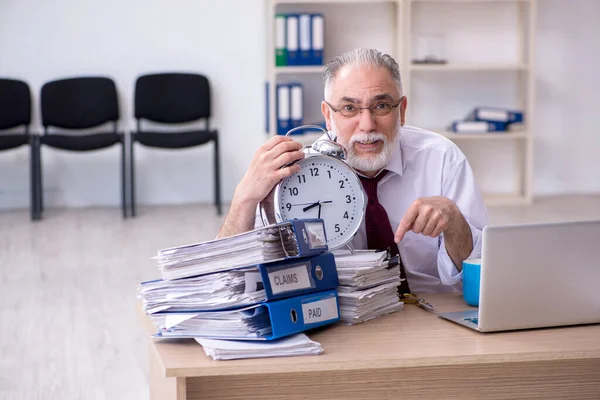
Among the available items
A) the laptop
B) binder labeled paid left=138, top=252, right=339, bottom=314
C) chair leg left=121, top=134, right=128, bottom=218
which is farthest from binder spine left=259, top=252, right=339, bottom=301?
chair leg left=121, top=134, right=128, bottom=218

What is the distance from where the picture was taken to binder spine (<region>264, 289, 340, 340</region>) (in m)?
1.42

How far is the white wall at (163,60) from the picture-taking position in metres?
6.21

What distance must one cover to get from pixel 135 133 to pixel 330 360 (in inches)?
184

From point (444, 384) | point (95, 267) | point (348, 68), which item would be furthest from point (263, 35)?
point (444, 384)

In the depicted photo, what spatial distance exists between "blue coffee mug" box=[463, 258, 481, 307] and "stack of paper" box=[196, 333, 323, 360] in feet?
1.40

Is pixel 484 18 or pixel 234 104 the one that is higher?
pixel 484 18

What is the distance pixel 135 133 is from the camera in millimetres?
5859

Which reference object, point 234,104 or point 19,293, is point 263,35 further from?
point 19,293

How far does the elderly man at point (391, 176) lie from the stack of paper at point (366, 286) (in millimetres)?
75

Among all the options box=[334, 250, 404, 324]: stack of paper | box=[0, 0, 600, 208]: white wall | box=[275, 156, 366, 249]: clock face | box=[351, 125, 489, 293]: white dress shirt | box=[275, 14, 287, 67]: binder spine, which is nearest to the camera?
box=[334, 250, 404, 324]: stack of paper

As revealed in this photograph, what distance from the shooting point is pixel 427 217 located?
170 centimetres

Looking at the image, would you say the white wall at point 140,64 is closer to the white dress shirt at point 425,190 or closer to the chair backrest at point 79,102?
the chair backrest at point 79,102

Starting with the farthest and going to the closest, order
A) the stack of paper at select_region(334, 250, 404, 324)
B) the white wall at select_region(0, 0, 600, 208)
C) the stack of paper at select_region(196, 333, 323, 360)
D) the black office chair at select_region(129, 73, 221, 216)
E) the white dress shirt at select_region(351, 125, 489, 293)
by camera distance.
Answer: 1. the white wall at select_region(0, 0, 600, 208)
2. the black office chair at select_region(129, 73, 221, 216)
3. the white dress shirt at select_region(351, 125, 489, 293)
4. the stack of paper at select_region(334, 250, 404, 324)
5. the stack of paper at select_region(196, 333, 323, 360)

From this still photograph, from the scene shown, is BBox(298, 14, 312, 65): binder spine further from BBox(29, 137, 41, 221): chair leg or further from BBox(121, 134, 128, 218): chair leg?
BBox(29, 137, 41, 221): chair leg
